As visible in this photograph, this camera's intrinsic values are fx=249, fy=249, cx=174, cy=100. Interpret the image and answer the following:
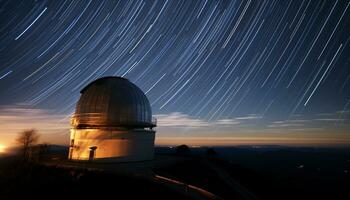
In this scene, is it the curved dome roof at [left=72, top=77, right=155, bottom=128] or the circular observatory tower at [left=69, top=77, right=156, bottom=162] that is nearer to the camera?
the circular observatory tower at [left=69, top=77, right=156, bottom=162]

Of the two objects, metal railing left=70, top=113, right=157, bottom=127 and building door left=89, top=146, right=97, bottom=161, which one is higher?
metal railing left=70, top=113, right=157, bottom=127

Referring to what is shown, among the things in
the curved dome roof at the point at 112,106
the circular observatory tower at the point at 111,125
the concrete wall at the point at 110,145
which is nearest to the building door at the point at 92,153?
the circular observatory tower at the point at 111,125

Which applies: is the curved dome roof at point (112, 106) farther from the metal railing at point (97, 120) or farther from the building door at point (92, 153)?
the building door at point (92, 153)

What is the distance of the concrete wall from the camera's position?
2016 cm

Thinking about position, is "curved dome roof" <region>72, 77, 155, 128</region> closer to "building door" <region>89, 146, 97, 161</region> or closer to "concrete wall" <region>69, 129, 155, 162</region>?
"concrete wall" <region>69, 129, 155, 162</region>

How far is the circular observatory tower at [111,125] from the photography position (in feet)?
66.5

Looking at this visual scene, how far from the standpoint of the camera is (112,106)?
2130 cm

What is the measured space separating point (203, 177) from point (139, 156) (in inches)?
267

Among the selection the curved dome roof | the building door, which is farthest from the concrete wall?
the curved dome roof

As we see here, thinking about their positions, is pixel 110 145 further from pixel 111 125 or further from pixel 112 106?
pixel 112 106

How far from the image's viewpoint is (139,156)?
2116 centimetres

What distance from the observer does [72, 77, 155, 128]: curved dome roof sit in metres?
21.0

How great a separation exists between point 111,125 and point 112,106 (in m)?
1.67

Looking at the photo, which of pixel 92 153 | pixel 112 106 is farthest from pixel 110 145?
pixel 112 106
